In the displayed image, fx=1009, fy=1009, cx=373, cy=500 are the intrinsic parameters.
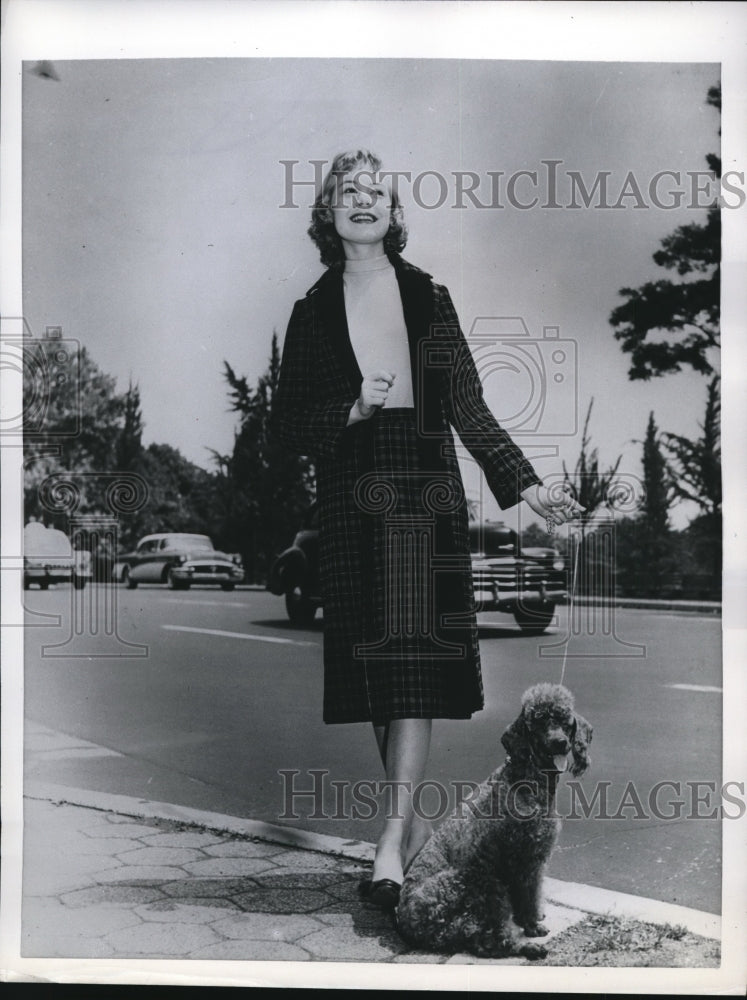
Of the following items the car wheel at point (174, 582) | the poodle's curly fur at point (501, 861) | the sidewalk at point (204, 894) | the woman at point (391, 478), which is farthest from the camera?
the car wheel at point (174, 582)

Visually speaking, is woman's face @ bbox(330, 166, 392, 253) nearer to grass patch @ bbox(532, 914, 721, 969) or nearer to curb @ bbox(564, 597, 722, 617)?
curb @ bbox(564, 597, 722, 617)

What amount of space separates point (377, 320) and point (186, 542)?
3.32 feet

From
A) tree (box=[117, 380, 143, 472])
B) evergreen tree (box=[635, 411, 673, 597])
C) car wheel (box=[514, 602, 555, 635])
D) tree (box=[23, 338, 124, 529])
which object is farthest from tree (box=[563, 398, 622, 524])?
tree (box=[23, 338, 124, 529])

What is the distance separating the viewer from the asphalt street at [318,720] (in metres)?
3.38

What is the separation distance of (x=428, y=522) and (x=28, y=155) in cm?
186

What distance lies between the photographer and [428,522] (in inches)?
134

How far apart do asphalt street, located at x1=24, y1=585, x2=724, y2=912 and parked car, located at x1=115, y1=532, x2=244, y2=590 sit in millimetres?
50

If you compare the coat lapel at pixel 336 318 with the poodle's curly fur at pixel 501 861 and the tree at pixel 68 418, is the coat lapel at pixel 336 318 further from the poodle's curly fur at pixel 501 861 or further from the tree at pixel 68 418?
the poodle's curly fur at pixel 501 861

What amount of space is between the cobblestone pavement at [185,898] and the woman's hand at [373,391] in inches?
59.9

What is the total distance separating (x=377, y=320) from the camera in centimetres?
346

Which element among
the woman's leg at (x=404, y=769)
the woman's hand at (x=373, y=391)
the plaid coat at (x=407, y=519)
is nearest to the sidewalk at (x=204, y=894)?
the woman's leg at (x=404, y=769)

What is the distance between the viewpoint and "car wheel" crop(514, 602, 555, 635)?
3.36m

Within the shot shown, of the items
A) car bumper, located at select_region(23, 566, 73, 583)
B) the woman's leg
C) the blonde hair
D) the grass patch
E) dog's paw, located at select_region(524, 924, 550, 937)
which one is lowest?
the grass patch

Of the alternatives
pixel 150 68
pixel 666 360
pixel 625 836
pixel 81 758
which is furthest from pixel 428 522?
pixel 150 68
